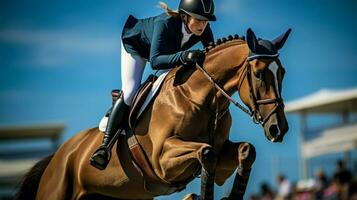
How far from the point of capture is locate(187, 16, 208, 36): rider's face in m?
7.32

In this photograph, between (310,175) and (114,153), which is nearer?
(114,153)

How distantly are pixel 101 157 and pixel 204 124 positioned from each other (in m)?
1.12

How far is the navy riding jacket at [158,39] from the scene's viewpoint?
7289mm

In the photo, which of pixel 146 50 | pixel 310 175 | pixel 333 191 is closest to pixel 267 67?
pixel 146 50

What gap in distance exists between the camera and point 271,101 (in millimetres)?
6734

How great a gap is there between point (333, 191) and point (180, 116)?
24.8 feet

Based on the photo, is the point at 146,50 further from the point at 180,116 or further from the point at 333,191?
the point at 333,191

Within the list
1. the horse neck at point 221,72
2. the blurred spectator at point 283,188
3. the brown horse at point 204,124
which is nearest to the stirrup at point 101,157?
the brown horse at point 204,124

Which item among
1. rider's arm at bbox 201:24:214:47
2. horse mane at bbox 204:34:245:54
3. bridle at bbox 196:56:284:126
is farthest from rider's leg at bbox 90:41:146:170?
bridle at bbox 196:56:284:126

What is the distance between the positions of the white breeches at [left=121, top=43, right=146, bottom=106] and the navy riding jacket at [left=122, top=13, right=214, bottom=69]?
69 millimetres

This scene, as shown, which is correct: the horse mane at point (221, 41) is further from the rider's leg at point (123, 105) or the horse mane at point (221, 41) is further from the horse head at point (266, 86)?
the rider's leg at point (123, 105)

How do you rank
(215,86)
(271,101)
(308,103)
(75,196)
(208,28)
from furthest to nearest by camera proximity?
(308,103) < (75,196) < (208,28) < (215,86) < (271,101)

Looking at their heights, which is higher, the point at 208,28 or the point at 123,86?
the point at 208,28

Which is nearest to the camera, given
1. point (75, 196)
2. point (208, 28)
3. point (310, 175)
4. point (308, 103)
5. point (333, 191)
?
point (208, 28)
